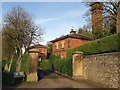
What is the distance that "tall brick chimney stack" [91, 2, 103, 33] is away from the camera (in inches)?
1357

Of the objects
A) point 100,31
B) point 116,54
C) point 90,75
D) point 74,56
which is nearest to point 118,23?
point 100,31

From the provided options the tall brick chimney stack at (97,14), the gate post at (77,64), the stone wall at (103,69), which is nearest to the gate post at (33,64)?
the gate post at (77,64)

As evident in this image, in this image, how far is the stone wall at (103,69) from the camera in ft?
50.8

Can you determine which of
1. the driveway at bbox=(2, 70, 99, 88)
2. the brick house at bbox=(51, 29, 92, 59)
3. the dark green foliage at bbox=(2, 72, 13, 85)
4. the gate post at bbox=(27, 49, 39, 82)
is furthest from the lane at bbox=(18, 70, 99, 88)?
the brick house at bbox=(51, 29, 92, 59)

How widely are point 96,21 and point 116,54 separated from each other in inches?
804

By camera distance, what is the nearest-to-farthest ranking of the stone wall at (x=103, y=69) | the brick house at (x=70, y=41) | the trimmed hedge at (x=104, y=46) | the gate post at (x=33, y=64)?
the stone wall at (x=103, y=69) < the trimmed hedge at (x=104, y=46) < the gate post at (x=33, y=64) < the brick house at (x=70, y=41)

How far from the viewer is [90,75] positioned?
20875 mm

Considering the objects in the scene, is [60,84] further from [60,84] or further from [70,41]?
[70,41]

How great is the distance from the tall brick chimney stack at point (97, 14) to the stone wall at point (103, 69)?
1437 cm

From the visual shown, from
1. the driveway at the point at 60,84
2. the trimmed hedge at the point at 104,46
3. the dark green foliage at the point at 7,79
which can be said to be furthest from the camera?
the dark green foliage at the point at 7,79

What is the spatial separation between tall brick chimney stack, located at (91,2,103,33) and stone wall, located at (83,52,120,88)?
14370 millimetres

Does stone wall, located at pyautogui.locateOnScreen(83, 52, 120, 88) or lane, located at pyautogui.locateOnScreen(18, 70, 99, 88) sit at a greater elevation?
stone wall, located at pyautogui.locateOnScreen(83, 52, 120, 88)

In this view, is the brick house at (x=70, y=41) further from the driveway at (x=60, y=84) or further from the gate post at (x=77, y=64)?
the driveway at (x=60, y=84)

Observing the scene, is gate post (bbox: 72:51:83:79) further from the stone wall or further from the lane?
the lane
